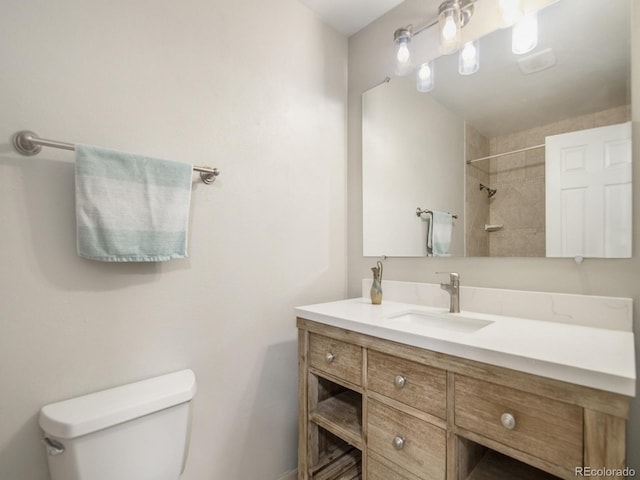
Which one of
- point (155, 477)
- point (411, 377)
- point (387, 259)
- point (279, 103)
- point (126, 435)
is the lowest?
point (155, 477)

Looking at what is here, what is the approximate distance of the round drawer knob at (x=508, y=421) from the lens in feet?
2.42

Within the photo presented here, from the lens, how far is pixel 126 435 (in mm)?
906

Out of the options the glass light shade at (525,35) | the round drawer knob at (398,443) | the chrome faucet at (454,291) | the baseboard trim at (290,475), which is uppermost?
the glass light shade at (525,35)

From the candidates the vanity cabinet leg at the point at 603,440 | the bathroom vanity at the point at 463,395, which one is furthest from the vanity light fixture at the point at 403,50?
the vanity cabinet leg at the point at 603,440

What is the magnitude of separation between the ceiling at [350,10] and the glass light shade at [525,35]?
0.66 m

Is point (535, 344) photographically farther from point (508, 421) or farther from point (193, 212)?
point (193, 212)

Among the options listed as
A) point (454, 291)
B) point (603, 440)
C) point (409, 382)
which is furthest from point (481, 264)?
point (603, 440)

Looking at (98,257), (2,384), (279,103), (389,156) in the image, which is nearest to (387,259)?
(389,156)

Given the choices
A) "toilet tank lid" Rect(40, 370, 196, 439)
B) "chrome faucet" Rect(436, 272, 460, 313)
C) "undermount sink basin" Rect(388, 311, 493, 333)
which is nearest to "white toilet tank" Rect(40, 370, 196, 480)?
"toilet tank lid" Rect(40, 370, 196, 439)

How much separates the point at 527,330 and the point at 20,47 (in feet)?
5.80

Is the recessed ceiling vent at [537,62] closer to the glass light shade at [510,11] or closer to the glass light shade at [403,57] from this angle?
the glass light shade at [510,11]

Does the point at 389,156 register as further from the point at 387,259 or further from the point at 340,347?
the point at 340,347

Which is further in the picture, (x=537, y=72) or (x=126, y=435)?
(x=537, y=72)

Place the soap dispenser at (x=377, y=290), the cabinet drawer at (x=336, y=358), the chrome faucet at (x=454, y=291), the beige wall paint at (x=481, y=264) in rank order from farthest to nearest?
the soap dispenser at (x=377, y=290) → the chrome faucet at (x=454, y=291) → the cabinet drawer at (x=336, y=358) → the beige wall paint at (x=481, y=264)
